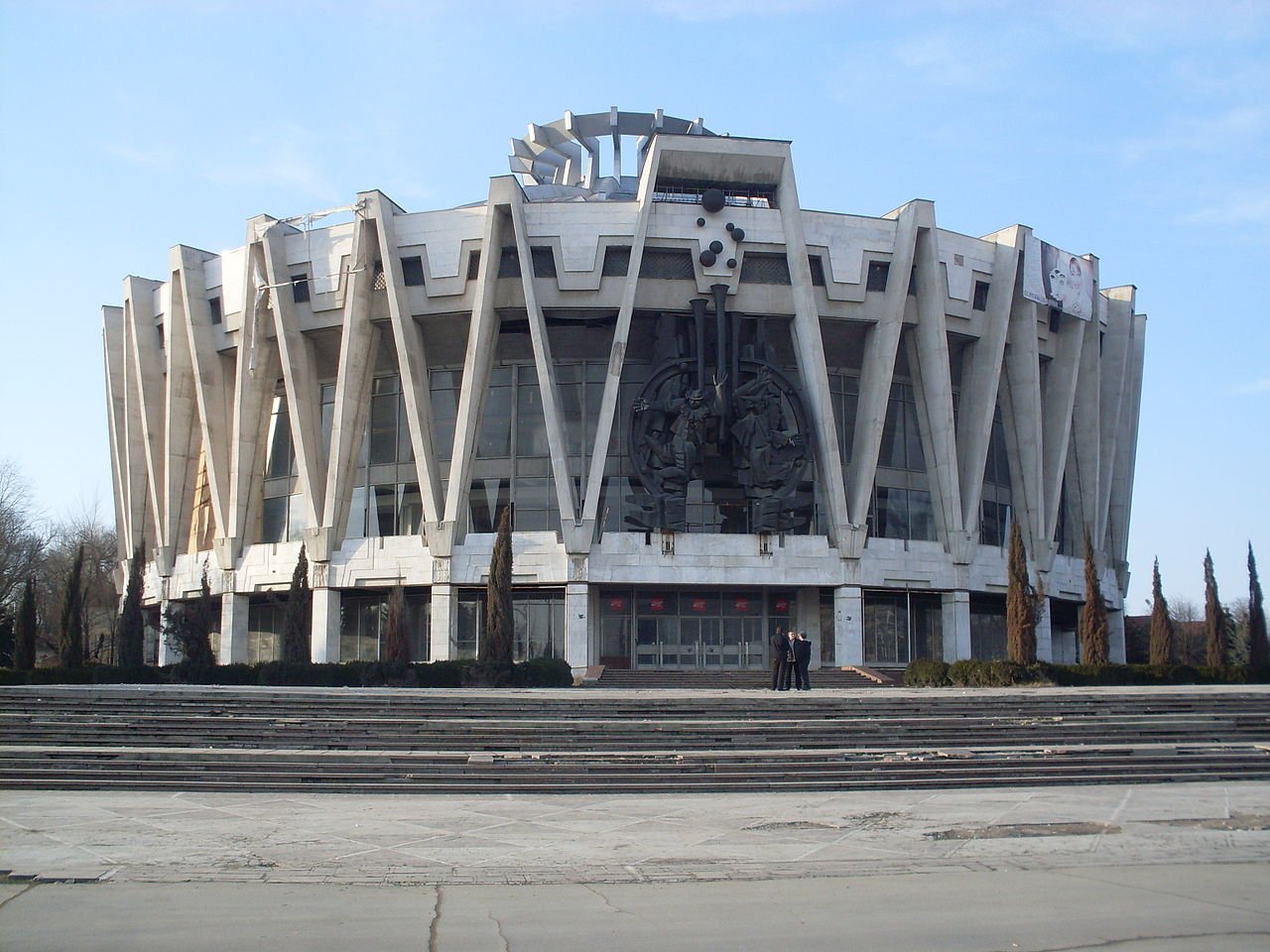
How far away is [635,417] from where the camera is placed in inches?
1870

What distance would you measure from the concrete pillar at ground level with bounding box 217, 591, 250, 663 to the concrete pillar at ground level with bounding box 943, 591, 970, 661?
93.6 feet

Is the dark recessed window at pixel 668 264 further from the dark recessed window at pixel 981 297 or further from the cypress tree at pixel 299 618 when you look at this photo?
the cypress tree at pixel 299 618

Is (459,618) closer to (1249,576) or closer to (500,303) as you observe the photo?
(500,303)

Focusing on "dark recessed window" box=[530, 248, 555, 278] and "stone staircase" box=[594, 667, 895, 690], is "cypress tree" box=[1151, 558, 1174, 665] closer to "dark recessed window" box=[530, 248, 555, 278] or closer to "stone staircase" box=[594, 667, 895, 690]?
"stone staircase" box=[594, 667, 895, 690]

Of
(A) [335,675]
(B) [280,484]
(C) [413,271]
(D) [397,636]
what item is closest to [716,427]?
(C) [413,271]

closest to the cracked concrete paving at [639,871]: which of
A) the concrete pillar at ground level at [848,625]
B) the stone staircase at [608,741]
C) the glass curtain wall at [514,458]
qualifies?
the stone staircase at [608,741]

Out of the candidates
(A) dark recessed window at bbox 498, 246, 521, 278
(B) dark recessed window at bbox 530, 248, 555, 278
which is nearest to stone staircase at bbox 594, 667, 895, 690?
(B) dark recessed window at bbox 530, 248, 555, 278

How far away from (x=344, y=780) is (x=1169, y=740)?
52.8 ft

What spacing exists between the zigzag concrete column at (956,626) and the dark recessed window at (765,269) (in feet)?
47.0

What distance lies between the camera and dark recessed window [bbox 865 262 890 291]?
161 feet

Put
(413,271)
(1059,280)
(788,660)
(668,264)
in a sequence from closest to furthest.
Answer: (788,660) → (668,264) → (413,271) → (1059,280)

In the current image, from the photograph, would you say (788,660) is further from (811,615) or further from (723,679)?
(811,615)

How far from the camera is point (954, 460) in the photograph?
161 ft

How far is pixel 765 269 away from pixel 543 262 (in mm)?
8682
